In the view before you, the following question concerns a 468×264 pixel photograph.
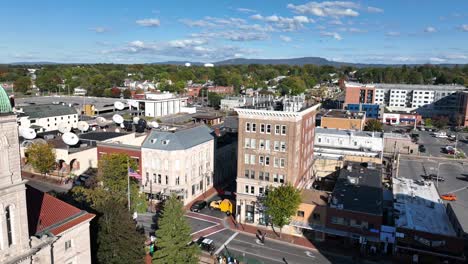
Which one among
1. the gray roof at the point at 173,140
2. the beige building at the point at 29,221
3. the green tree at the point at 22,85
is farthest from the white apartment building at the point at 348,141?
the green tree at the point at 22,85

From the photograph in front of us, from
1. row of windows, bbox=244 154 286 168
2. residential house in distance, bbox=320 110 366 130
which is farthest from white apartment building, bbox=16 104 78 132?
residential house in distance, bbox=320 110 366 130

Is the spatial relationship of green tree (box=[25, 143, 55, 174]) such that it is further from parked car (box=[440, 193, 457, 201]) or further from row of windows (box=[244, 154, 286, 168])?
parked car (box=[440, 193, 457, 201])

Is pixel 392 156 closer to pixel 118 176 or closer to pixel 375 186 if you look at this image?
pixel 375 186

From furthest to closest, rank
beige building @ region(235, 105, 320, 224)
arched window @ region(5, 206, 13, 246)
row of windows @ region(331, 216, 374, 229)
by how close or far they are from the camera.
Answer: beige building @ region(235, 105, 320, 224) < row of windows @ region(331, 216, 374, 229) < arched window @ region(5, 206, 13, 246)

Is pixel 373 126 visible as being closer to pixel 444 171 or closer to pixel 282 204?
pixel 444 171

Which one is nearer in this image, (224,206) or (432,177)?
(224,206)

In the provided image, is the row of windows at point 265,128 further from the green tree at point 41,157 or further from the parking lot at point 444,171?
the parking lot at point 444,171

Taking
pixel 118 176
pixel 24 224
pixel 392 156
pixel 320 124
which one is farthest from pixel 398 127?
pixel 24 224

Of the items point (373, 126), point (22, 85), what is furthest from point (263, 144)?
point (22, 85)
